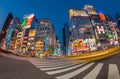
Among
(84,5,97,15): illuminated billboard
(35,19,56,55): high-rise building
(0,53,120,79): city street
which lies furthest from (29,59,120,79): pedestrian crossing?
(84,5,97,15): illuminated billboard

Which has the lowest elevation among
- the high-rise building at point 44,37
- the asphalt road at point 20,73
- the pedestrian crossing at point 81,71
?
the pedestrian crossing at point 81,71

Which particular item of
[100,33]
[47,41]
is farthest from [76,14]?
[47,41]

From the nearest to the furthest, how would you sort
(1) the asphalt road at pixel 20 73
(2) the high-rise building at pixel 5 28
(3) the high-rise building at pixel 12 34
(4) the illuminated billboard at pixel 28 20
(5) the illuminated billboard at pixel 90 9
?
(1) the asphalt road at pixel 20 73 < (3) the high-rise building at pixel 12 34 < (4) the illuminated billboard at pixel 28 20 < (5) the illuminated billboard at pixel 90 9 < (2) the high-rise building at pixel 5 28

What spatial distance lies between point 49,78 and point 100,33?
2440 inches

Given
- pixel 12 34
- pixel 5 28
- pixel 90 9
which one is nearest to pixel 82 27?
pixel 90 9

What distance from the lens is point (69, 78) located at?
230 cm

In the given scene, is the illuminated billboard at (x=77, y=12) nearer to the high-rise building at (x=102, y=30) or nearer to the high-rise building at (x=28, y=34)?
the high-rise building at (x=102, y=30)

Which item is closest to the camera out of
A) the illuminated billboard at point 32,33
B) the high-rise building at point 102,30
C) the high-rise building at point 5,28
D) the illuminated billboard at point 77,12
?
the high-rise building at point 102,30

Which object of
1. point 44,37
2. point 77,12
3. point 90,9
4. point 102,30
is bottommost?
point 44,37

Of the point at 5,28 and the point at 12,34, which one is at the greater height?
the point at 5,28

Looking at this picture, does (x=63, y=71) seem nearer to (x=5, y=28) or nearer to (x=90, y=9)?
(x=90, y=9)

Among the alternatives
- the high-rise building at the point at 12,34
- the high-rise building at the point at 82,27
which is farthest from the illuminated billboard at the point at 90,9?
the high-rise building at the point at 12,34

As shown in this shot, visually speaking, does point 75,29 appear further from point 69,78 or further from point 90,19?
point 69,78

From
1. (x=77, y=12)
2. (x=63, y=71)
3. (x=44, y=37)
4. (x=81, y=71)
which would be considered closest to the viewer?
(x=81, y=71)
